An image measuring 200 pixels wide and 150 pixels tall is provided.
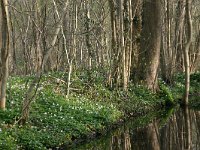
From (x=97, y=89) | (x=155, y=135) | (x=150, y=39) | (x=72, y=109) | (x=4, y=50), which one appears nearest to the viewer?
(x=4, y=50)

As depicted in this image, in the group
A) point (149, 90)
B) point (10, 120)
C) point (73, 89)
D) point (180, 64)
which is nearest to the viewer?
point (10, 120)

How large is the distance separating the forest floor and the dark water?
53 centimetres

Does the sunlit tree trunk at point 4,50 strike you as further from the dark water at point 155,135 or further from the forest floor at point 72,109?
the dark water at point 155,135

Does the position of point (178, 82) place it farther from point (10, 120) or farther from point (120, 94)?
point (10, 120)

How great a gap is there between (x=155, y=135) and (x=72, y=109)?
2.99 m

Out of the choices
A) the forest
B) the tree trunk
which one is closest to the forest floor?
the forest

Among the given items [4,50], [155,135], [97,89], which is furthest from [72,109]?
[4,50]

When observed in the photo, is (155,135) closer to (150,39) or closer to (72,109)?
(72,109)

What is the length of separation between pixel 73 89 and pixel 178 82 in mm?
10071

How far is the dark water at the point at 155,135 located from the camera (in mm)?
11328

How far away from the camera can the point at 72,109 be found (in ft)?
45.0

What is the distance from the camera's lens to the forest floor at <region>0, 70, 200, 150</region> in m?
10.7

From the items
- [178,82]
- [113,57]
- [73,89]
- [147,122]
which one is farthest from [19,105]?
[178,82]

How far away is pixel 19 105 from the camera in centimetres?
1259
